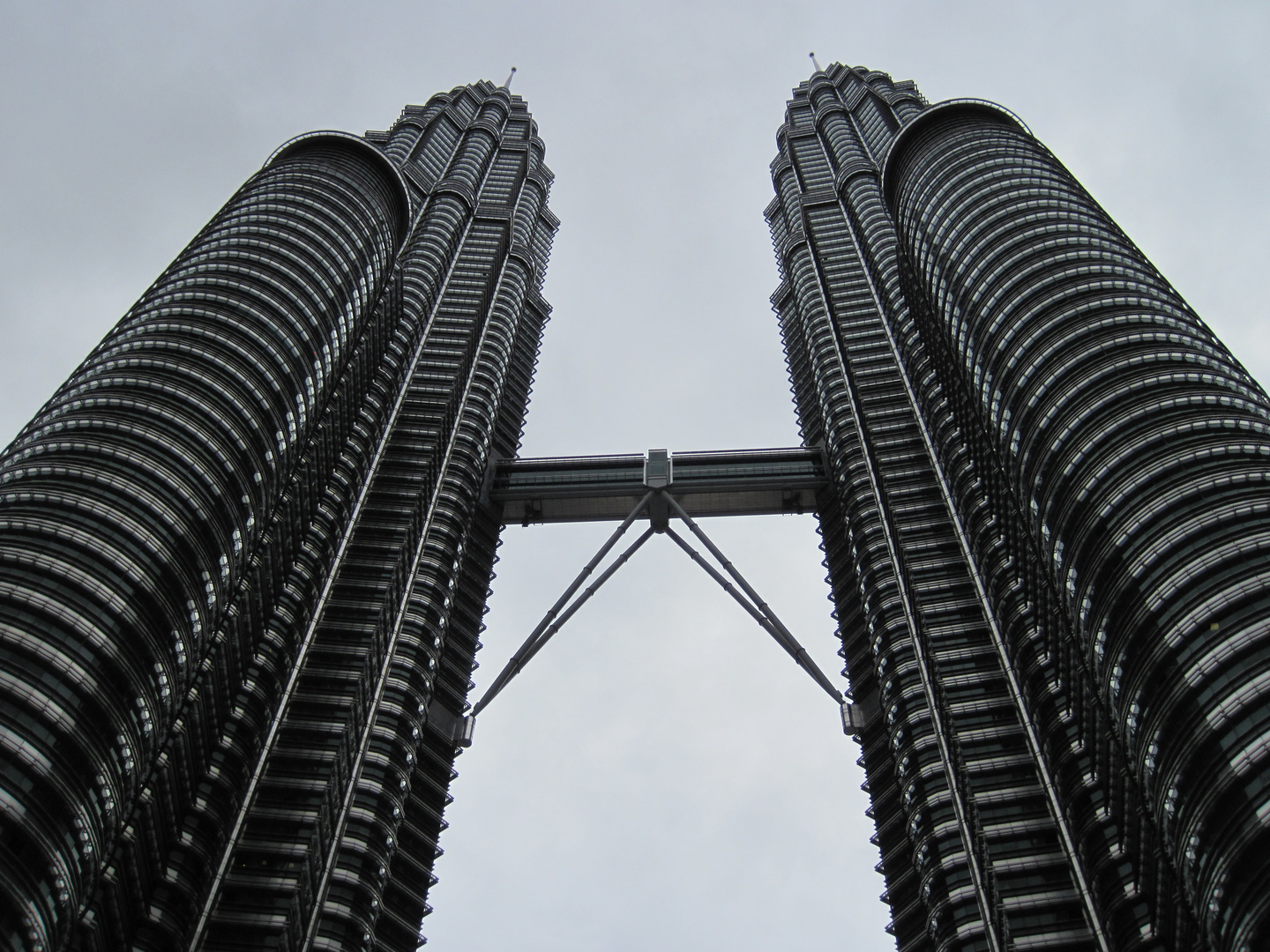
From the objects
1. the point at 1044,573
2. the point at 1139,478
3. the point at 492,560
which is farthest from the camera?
the point at 492,560

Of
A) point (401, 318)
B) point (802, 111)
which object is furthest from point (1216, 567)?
point (802, 111)

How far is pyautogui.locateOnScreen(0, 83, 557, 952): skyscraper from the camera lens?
53.3m

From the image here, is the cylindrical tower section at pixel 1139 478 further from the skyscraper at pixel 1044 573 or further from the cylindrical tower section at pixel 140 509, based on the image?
the cylindrical tower section at pixel 140 509

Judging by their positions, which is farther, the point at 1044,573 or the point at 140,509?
the point at 1044,573

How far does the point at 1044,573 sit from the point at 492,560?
57.5 metres

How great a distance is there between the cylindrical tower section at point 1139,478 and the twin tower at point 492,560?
0.22m

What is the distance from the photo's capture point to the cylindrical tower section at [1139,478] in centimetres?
4894

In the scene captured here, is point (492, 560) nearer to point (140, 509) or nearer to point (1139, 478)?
point (140, 509)

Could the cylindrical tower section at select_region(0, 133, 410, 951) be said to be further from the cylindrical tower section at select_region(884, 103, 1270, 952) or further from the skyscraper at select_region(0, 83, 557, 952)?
the cylindrical tower section at select_region(884, 103, 1270, 952)

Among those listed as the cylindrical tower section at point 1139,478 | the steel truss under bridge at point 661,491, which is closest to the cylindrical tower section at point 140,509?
the steel truss under bridge at point 661,491

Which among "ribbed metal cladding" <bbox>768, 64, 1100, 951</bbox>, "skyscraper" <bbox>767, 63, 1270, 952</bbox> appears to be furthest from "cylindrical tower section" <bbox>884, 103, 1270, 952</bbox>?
"ribbed metal cladding" <bbox>768, 64, 1100, 951</bbox>

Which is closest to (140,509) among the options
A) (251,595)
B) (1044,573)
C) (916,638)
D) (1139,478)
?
(251,595)

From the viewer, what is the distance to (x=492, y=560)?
111 m

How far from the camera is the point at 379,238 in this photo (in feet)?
323
